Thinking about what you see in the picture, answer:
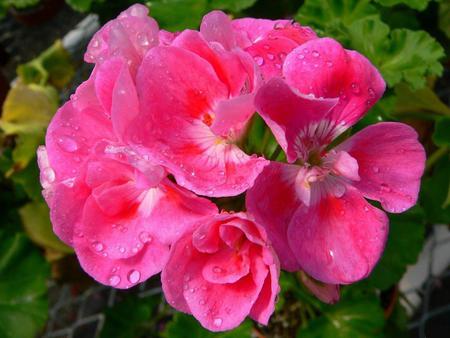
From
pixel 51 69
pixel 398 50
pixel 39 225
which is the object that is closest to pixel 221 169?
pixel 398 50

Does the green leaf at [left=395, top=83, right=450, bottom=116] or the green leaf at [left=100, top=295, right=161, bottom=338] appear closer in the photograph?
the green leaf at [left=395, top=83, right=450, bottom=116]

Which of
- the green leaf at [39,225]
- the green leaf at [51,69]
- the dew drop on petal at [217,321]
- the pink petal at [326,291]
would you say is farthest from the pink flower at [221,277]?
the green leaf at [51,69]

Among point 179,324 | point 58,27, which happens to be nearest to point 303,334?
point 179,324

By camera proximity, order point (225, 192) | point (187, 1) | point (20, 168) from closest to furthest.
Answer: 1. point (225, 192)
2. point (187, 1)
3. point (20, 168)

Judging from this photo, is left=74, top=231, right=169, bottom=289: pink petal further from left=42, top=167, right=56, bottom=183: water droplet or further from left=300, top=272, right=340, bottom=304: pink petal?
left=300, top=272, right=340, bottom=304: pink petal

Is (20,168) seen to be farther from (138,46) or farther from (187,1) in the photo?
(138,46)

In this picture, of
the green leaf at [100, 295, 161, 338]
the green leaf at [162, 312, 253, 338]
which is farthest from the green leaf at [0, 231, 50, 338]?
the green leaf at [162, 312, 253, 338]

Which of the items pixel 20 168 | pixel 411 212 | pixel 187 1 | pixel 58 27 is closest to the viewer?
pixel 411 212
